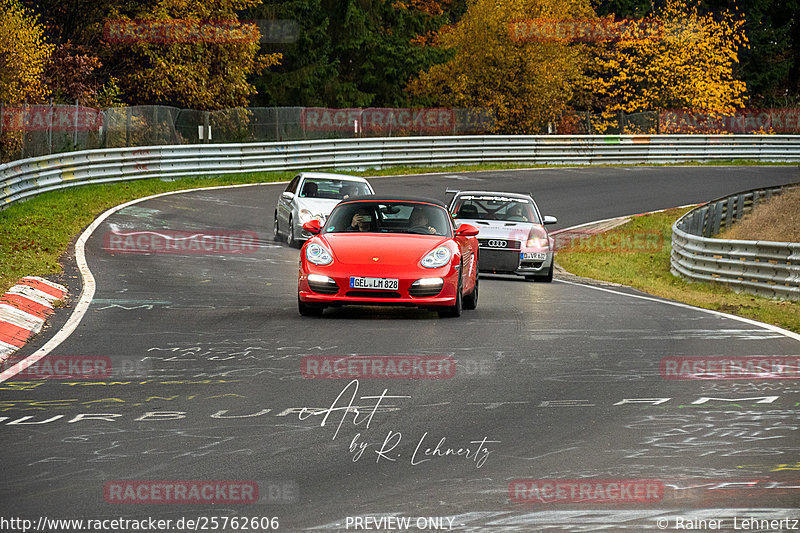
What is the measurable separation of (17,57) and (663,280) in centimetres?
1967

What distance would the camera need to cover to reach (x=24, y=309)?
1250 cm

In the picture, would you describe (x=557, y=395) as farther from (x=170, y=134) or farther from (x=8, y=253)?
(x=170, y=134)

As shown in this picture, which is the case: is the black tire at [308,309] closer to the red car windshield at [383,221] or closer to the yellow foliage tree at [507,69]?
the red car windshield at [383,221]

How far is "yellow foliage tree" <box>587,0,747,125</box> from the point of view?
59438 millimetres

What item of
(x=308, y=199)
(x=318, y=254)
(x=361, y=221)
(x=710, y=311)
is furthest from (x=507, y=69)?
(x=318, y=254)

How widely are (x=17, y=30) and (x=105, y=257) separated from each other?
16739 mm

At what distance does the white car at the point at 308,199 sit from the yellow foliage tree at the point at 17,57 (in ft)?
40.1

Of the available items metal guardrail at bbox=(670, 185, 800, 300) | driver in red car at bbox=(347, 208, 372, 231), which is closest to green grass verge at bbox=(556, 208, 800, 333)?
metal guardrail at bbox=(670, 185, 800, 300)

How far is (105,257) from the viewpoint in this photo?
1880 cm

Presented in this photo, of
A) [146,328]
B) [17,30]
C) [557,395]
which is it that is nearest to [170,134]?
[17,30]

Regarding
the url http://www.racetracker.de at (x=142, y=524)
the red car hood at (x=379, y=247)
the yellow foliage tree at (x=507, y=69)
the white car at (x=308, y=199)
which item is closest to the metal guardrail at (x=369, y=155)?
the yellow foliage tree at (x=507, y=69)

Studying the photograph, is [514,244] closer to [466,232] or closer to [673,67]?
[466,232]

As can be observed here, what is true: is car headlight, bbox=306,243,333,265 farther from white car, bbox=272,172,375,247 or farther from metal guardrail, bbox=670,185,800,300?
white car, bbox=272,172,375,247

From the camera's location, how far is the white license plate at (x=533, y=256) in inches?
750
